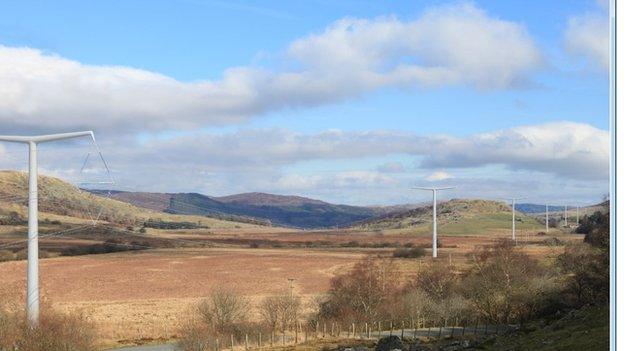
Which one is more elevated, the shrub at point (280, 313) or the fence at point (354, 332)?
the shrub at point (280, 313)

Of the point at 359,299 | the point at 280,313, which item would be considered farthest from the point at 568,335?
the point at 280,313

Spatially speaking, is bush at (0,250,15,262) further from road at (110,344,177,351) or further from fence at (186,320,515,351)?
fence at (186,320,515,351)

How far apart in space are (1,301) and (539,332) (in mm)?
43802

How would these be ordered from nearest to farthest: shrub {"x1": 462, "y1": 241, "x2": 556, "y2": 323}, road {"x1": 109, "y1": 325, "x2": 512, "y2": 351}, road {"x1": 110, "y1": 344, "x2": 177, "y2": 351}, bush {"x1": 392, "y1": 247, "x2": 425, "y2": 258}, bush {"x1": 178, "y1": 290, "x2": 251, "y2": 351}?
road {"x1": 110, "y1": 344, "x2": 177, "y2": 351} < bush {"x1": 178, "y1": 290, "x2": 251, "y2": 351} < road {"x1": 109, "y1": 325, "x2": 512, "y2": 351} < shrub {"x1": 462, "y1": 241, "x2": 556, "y2": 323} < bush {"x1": 392, "y1": 247, "x2": 425, "y2": 258}

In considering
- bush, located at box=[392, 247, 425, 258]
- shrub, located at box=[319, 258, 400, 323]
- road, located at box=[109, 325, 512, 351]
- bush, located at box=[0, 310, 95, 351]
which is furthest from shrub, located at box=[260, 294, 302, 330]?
bush, located at box=[392, 247, 425, 258]

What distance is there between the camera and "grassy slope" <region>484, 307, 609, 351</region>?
4662 centimetres

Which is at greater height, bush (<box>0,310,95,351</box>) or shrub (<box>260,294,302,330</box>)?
bush (<box>0,310,95,351</box>)

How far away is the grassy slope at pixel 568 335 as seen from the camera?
46.6 m

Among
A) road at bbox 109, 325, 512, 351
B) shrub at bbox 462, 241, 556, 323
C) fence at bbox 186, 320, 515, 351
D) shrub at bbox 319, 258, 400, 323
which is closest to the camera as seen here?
fence at bbox 186, 320, 515, 351

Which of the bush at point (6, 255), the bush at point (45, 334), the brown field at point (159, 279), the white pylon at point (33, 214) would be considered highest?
the white pylon at point (33, 214)

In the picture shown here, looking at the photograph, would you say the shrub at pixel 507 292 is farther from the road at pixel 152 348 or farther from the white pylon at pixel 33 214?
the white pylon at pixel 33 214

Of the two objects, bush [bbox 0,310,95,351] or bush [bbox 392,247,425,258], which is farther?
bush [bbox 392,247,425,258]

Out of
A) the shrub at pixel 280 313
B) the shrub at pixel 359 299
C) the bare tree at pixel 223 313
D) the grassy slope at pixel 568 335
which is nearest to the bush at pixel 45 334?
the bare tree at pixel 223 313

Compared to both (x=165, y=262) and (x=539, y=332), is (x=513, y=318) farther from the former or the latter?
(x=165, y=262)
